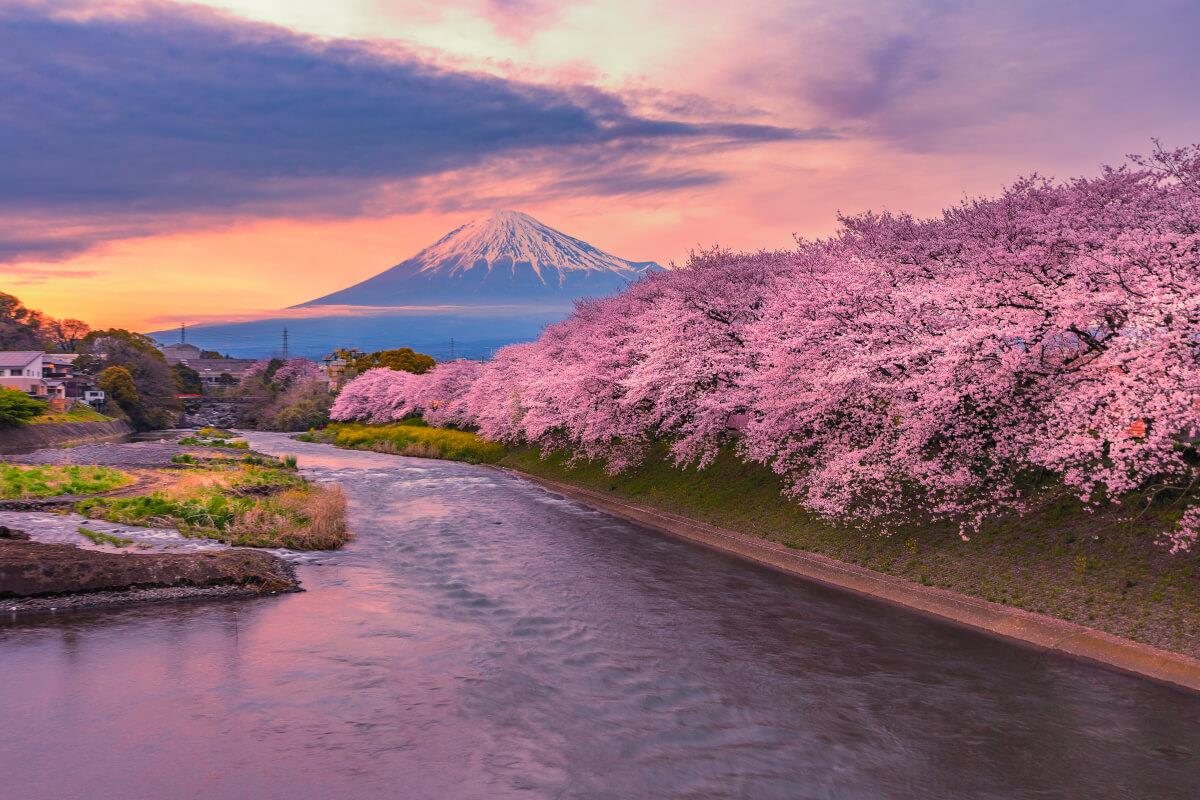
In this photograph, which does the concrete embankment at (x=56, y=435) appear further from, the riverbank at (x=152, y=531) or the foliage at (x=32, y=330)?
the foliage at (x=32, y=330)

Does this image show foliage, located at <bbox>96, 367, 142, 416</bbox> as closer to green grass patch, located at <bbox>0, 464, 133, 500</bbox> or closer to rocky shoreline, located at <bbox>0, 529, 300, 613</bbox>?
green grass patch, located at <bbox>0, 464, 133, 500</bbox>

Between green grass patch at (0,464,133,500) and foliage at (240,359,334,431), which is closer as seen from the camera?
green grass patch at (0,464,133,500)

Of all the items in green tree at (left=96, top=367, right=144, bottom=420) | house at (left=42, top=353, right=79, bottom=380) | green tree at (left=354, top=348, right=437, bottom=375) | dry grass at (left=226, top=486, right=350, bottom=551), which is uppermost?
green tree at (left=354, top=348, right=437, bottom=375)

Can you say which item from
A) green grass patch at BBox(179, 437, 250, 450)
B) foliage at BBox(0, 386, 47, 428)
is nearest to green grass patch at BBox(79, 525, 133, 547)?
green grass patch at BBox(179, 437, 250, 450)

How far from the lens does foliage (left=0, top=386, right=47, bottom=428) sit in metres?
78.8

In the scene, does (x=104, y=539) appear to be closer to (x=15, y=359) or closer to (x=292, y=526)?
(x=292, y=526)

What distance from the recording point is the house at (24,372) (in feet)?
356

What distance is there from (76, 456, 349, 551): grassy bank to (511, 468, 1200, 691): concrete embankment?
14.7m

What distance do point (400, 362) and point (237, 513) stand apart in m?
91.5

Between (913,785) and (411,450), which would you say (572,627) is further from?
(411,450)

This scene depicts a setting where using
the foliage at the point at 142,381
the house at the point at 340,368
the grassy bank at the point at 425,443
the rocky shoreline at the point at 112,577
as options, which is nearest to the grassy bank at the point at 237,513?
the rocky shoreline at the point at 112,577

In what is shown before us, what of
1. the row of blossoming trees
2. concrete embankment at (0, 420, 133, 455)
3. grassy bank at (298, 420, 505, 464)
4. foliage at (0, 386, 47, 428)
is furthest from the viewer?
foliage at (0, 386, 47, 428)

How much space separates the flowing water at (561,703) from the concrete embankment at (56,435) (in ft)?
234

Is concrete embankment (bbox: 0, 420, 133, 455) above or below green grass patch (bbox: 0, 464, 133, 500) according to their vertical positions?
below
